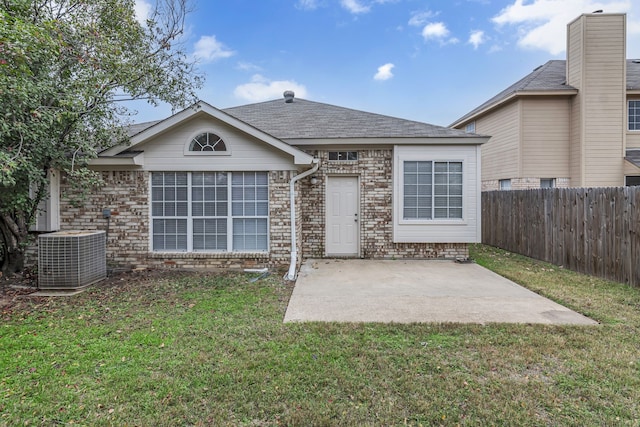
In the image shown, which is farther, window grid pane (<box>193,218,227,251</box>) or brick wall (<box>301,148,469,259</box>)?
brick wall (<box>301,148,469,259</box>)

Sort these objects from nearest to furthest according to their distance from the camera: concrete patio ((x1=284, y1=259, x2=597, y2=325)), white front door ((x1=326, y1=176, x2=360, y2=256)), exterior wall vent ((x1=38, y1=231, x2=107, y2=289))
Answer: concrete patio ((x1=284, y1=259, x2=597, y2=325)) < exterior wall vent ((x1=38, y1=231, x2=107, y2=289)) < white front door ((x1=326, y1=176, x2=360, y2=256))

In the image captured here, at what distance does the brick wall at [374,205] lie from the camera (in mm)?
8773

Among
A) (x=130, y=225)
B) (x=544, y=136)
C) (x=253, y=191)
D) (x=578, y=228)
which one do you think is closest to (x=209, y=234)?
(x=253, y=191)

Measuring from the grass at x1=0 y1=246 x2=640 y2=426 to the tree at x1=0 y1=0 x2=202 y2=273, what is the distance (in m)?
2.70

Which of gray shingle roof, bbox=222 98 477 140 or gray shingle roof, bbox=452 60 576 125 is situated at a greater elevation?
gray shingle roof, bbox=452 60 576 125

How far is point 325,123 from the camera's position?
9555 mm

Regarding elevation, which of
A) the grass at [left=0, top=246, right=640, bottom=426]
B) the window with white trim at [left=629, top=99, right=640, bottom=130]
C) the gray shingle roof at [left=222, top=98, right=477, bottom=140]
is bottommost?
the grass at [left=0, top=246, right=640, bottom=426]

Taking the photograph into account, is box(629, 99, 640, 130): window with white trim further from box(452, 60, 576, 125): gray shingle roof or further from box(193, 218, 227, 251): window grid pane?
box(193, 218, 227, 251): window grid pane

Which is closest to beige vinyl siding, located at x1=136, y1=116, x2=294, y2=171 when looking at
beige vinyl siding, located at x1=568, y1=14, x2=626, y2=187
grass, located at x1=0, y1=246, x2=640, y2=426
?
grass, located at x1=0, y1=246, x2=640, y2=426

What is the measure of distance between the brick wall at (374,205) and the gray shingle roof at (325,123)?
1.80 ft

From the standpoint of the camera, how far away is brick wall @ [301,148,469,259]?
8773 mm

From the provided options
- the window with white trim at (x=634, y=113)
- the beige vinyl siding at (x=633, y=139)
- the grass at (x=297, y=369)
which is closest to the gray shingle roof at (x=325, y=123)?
the grass at (x=297, y=369)

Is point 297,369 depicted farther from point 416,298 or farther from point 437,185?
point 437,185

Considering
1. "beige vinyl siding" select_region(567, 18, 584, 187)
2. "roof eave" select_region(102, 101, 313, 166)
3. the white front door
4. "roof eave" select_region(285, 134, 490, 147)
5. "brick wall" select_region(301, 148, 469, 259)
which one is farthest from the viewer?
"beige vinyl siding" select_region(567, 18, 584, 187)
